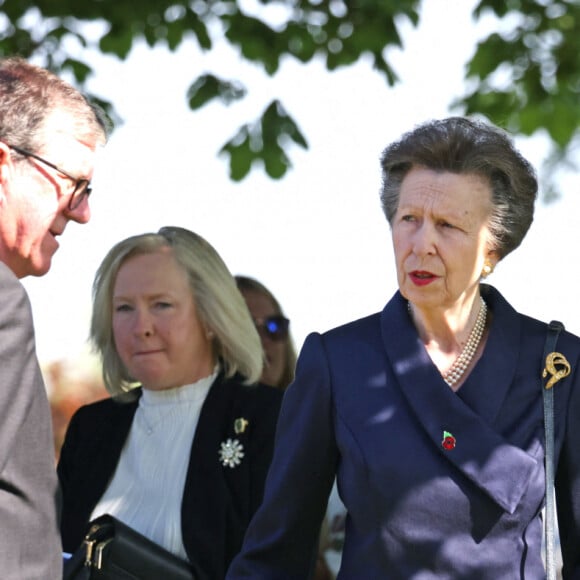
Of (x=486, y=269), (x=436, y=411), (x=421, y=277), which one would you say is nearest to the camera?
(x=436, y=411)

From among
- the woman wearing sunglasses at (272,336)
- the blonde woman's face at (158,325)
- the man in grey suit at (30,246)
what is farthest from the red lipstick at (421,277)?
the woman wearing sunglasses at (272,336)

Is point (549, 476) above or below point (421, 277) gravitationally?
below

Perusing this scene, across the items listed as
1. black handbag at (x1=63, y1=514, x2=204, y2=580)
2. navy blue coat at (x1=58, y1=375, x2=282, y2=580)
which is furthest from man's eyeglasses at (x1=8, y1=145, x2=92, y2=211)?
navy blue coat at (x1=58, y1=375, x2=282, y2=580)

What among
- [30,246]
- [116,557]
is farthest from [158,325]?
[30,246]

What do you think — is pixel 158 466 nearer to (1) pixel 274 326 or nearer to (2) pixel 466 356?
(1) pixel 274 326

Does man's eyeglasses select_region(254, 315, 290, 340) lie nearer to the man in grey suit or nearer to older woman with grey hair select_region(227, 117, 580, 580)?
older woman with grey hair select_region(227, 117, 580, 580)

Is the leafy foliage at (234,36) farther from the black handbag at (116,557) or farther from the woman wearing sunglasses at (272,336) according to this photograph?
the black handbag at (116,557)

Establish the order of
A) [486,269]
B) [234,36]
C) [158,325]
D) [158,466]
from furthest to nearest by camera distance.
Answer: [234,36], [158,325], [158,466], [486,269]

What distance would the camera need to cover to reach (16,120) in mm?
3387

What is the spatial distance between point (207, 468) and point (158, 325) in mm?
662

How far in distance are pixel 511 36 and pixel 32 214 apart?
5.40 metres

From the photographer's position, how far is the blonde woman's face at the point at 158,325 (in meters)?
5.11

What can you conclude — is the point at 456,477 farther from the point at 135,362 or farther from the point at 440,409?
the point at 135,362

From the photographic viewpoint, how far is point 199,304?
5.22 metres
